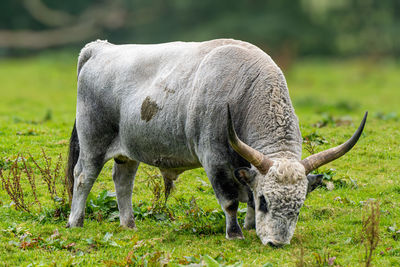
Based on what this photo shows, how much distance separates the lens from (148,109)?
8375 mm

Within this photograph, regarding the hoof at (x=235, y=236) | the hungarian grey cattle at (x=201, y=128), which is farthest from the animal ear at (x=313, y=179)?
the hoof at (x=235, y=236)

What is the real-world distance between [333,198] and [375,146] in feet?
8.48

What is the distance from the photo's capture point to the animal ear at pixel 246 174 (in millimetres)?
7210

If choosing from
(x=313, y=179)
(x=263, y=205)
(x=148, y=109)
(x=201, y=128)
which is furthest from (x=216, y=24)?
(x=263, y=205)

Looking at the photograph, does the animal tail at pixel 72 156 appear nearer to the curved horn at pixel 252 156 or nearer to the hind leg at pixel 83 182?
the hind leg at pixel 83 182

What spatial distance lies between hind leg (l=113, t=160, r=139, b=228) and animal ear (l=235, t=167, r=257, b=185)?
216 centimetres

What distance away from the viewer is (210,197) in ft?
32.5

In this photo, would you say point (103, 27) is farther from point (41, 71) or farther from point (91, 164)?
point (91, 164)

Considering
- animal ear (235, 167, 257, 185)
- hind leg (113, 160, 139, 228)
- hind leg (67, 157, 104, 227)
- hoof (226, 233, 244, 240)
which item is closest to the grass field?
hoof (226, 233, 244, 240)

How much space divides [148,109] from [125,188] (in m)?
1.29

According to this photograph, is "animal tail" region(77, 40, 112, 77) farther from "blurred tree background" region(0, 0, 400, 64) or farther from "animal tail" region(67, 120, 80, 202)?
"blurred tree background" region(0, 0, 400, 64)

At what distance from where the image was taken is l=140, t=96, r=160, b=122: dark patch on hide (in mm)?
8328

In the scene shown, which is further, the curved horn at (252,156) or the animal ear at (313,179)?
the animal ear at (313,179)

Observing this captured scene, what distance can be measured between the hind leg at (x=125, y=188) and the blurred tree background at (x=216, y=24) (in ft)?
76.0
